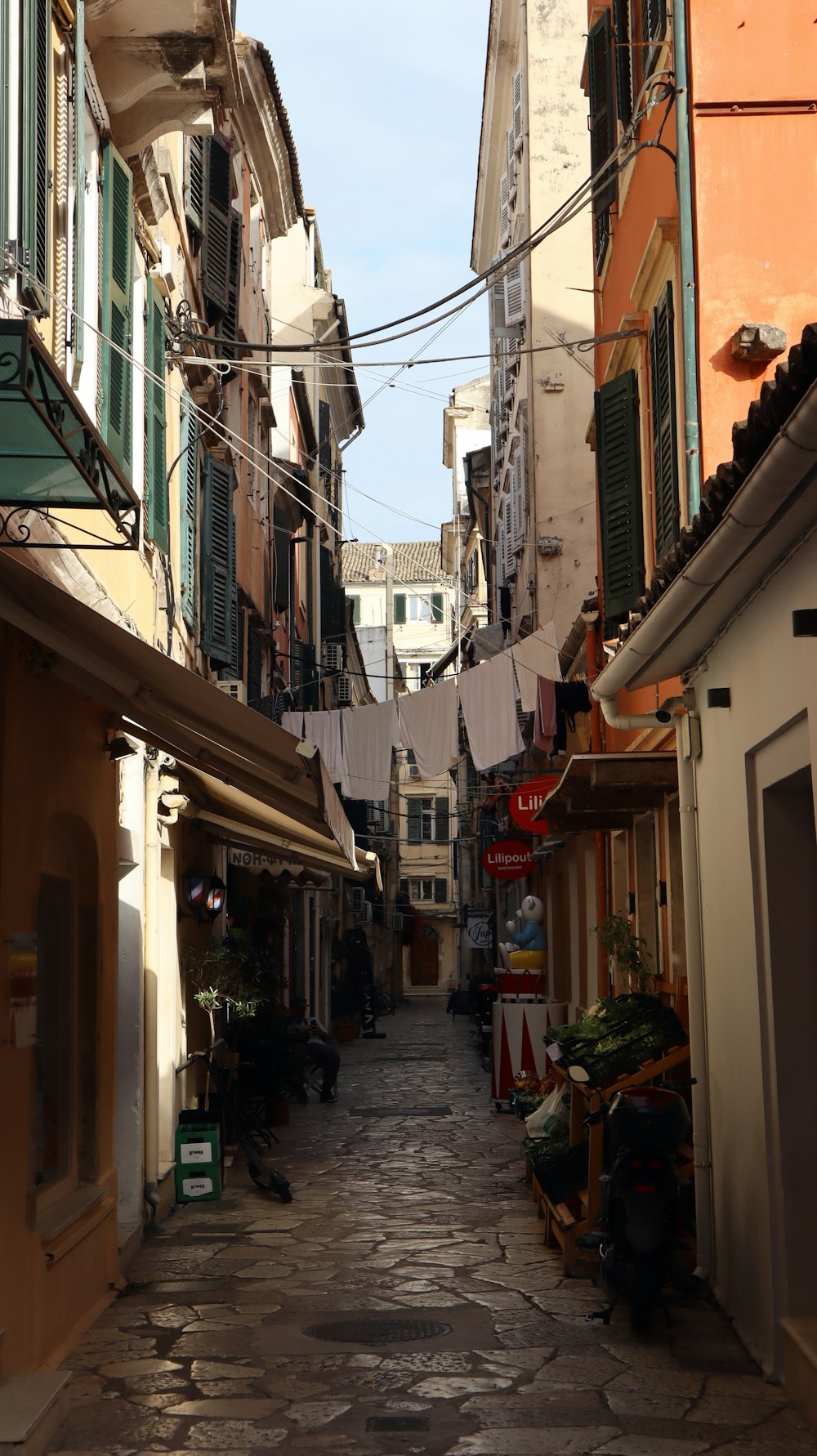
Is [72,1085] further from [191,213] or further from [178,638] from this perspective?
[191,213]

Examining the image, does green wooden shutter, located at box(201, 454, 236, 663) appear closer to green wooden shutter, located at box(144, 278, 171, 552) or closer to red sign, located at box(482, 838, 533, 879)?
green wooden shutter, located at box(144, 278, 171, 552)

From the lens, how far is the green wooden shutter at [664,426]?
10523mm

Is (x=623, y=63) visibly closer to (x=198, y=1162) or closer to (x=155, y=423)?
(x=155, y=423)

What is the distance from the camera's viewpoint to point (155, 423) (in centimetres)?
1188

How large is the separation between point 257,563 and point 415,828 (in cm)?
5275

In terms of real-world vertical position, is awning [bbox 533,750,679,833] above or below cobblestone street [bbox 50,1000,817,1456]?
above

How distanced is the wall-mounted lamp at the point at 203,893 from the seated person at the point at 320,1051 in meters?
3.51

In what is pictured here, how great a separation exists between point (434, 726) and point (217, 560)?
4502 mm

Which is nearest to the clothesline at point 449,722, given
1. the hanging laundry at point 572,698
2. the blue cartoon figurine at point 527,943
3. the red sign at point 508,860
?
the hanging laundry at point 572,698

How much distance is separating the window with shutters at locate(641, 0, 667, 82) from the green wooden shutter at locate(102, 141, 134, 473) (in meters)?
3.69

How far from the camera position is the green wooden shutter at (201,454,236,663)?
613 inches

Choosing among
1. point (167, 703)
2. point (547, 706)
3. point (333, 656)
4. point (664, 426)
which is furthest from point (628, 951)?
point (333, 656)

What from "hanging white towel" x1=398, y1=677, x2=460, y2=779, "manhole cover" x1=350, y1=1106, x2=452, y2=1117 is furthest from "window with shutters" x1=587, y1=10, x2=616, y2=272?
"manhole cover" x1=350, y1=1106, x2=452, y2=1117

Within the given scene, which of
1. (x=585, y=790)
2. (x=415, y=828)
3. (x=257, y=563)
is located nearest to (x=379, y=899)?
(x=415, y=828)
